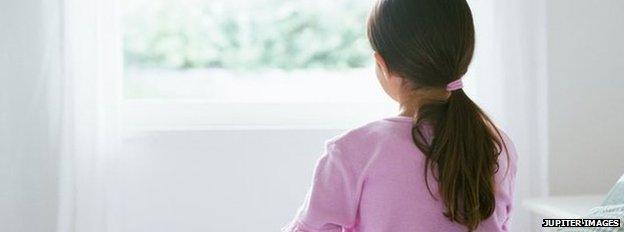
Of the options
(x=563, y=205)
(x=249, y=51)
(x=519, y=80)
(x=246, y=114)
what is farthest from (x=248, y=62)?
(x=563, y=205)

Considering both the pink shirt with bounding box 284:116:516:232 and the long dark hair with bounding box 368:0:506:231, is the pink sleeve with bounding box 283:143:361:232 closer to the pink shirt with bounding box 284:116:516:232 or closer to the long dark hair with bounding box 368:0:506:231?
the pink shirt with bounding box 284:116:516:232

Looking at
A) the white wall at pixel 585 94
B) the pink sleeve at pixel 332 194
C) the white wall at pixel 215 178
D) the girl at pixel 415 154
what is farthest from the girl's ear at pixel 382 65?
the white wall at pixel 585 94

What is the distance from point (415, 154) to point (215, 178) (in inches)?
44.6

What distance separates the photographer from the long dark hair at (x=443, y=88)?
3.72 ft

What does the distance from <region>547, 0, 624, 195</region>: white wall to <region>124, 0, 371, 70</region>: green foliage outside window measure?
0.58m

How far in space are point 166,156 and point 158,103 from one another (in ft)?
0.61

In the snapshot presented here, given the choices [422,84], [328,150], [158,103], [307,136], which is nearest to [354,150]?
[328,150]

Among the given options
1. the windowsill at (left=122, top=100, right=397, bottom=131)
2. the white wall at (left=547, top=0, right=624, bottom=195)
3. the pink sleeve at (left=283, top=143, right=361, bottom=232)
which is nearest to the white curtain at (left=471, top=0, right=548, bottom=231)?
the white wall at (left=547, top=0, right=624, bottom=195)

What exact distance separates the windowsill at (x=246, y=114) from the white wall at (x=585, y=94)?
19.5 inches

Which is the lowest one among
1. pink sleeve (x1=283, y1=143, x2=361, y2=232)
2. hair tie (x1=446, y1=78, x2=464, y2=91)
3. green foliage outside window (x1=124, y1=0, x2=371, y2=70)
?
pink sleeve (x1=283, y1=143, x2=361, y2=232)

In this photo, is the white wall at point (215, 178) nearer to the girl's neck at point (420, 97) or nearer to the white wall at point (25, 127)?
the white wall at point (25, 127)

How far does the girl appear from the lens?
1132 mm

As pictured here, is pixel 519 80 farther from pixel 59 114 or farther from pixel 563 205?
pixel 59 114


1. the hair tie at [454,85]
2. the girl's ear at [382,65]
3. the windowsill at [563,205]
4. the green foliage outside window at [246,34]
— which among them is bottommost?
the windowsill at [563,205]
